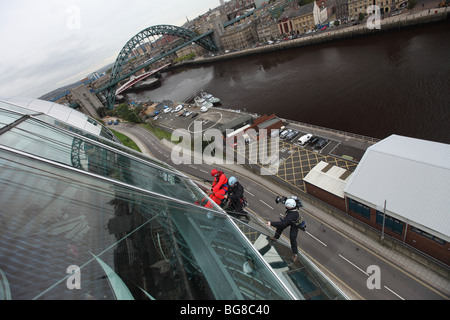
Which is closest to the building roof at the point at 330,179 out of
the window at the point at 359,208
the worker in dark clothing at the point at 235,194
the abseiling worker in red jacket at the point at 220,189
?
the window at the point at 359,208

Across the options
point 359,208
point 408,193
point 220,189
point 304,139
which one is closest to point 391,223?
point 359,208

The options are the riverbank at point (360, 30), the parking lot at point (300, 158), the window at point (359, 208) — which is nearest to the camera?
the window at point (359, 208)

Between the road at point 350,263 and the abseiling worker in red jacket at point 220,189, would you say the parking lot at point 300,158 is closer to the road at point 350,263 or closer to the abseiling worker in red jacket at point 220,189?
the road at point 350,263

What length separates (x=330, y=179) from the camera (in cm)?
1590

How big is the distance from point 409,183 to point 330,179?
15.4ft

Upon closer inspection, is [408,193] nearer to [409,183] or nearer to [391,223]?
[409,183]

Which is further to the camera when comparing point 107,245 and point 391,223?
point 391,223

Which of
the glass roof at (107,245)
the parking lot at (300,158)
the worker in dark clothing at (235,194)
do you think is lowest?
the parking lot at (300,158)

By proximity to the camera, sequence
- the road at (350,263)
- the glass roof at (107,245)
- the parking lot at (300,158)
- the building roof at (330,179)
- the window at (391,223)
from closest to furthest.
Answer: the glass roof at (107,245)
the road at (350,263)
the window at (391,223)
the building roof at (330,179)
the parking lot at (300,158)

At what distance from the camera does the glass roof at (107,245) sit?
230cm

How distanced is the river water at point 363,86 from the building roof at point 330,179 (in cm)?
1282

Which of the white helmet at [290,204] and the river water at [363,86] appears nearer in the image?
the white helmet at [290,204]

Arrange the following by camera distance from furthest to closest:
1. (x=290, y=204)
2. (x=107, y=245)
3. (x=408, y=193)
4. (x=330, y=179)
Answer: (x=330, y=179), (x=408, y=193), (x=290, y=204), (x=107, y=245)

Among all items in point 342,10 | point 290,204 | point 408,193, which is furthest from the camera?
point 342,10
